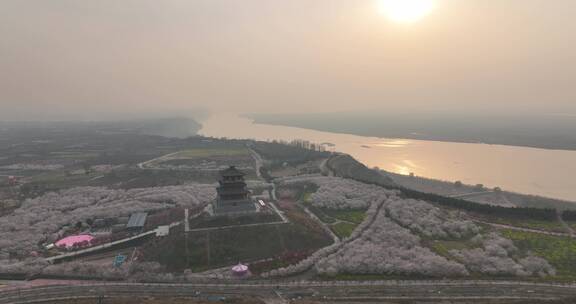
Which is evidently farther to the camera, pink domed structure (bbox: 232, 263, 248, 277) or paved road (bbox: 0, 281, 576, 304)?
pink domed structure (bbox: 232, 263, 248, 277)

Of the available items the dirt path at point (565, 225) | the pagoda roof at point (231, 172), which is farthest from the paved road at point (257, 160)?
the dirt path at point (565, 225)

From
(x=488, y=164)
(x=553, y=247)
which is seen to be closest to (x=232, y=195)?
(x=553, y=247)

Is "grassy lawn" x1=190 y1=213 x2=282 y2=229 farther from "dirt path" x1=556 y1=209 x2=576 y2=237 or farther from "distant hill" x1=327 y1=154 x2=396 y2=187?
Result: "distant hill" x1=327 y1=154 x2=396 y2=187

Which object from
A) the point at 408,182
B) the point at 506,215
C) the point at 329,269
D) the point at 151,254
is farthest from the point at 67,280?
the point at 408,182

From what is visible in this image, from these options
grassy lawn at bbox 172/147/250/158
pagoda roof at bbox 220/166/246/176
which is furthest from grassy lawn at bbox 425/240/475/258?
grassy lawn at bbox 172/147/250/158

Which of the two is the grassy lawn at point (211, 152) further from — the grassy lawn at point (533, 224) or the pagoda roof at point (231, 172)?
the grassy lawn at point (533, 224)

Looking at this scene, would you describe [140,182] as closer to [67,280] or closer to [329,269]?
[67,280]
